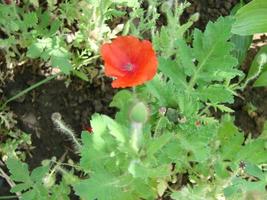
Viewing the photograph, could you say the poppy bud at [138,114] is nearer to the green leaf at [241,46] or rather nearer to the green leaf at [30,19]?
the green leaf at [30,19]

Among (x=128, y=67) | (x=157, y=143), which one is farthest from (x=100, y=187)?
(x=128, y=67)

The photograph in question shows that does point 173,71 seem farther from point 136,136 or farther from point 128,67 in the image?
point 136,136

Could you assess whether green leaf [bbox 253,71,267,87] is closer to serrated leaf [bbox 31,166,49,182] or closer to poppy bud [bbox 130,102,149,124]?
serrated leaf [bbox 31,166,49,182]

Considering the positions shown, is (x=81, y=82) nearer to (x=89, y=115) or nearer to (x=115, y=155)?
(x=89, y=115)

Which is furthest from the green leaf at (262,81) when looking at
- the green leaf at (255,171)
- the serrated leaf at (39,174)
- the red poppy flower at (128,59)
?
the serrated leaf at (39,174)

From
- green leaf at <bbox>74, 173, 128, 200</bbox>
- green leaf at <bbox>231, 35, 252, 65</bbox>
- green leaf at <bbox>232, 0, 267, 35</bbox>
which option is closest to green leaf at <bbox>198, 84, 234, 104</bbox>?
green leaf at <bbox>74, 173, 128, 200</bbox>

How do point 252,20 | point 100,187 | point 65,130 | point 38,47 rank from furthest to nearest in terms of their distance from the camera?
point 252,20, point 38,47, point 65,130, point 100,187

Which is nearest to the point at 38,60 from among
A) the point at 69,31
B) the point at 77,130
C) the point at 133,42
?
the point at 69,31
